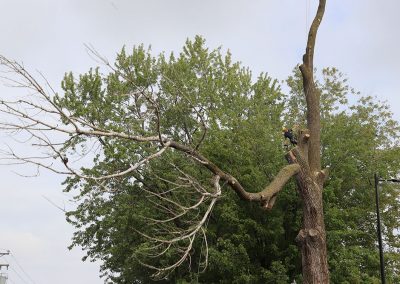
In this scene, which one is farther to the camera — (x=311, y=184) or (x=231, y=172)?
(x=231, y=172)

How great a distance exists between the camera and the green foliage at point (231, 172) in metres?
19.6

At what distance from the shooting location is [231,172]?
68.1 feet

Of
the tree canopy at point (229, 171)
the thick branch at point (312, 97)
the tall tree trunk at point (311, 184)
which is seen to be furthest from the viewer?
the tree canopy at point (229, 171)

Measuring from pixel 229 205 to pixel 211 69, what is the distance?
35.1 feet

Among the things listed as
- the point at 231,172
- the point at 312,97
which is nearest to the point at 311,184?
the point at 312,97

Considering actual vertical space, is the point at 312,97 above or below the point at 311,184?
above

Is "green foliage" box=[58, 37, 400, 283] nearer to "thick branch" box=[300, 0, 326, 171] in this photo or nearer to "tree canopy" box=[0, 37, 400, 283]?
"tree canopy" box=[0, 37, 400, 283]

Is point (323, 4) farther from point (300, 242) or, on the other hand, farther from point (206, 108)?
point (206, 108)

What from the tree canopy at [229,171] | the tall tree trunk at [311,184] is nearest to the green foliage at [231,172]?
the tree canopy at [229,171]

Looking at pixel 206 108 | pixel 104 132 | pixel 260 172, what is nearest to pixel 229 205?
pixel 260 172

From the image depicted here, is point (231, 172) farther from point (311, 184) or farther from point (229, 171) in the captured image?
point (311, 184)

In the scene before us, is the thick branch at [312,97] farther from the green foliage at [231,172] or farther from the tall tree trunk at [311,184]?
the green foliage at [231,172]

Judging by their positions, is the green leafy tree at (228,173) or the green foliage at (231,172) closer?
the green leafy tree at (228,173)

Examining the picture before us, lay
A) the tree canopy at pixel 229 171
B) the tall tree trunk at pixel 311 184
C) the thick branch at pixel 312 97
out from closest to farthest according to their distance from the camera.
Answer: the tall tree trunk at pixel 311 184, the thick branch at pixel 312 97, the tree canopy at pixel 229 171
